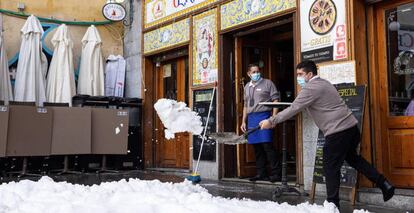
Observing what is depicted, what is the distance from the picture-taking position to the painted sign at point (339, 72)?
20.7 feet

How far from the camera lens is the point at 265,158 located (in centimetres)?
800

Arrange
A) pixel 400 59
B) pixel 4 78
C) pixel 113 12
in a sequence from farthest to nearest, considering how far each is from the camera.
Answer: pixel 113 12, pixel 4 78, pixel 400 59

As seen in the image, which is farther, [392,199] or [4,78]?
[4,78]

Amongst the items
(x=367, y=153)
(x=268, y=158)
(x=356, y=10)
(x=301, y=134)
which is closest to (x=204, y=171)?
(x=268, y=158)

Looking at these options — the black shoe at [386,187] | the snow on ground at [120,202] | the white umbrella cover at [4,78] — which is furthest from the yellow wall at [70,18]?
the black shoe at [386,187]

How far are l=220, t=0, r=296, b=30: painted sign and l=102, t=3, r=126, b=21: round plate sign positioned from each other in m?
3.55

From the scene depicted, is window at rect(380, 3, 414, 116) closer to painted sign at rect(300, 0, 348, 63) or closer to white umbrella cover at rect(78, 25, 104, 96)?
painted sign at rect(300, 0, 348, 63)

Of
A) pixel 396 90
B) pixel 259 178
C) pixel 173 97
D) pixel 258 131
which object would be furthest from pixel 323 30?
pixel 173 97

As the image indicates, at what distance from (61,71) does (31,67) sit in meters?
0.63

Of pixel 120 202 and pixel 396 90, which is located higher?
pixel 396 90

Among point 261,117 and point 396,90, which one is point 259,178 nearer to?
point 261,117

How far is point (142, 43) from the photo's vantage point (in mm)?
11211

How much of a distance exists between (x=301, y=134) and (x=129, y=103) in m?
4.91

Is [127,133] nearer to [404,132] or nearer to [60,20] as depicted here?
[60,20]
